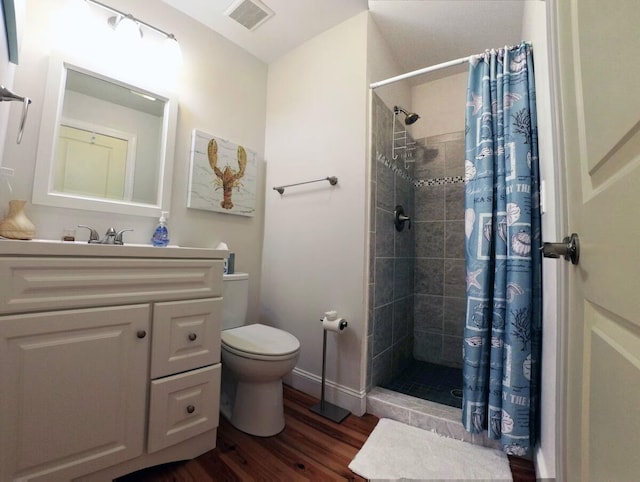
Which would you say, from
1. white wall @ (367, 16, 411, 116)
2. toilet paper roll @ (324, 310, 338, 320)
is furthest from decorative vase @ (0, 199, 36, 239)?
white wall @ (367, 16, 411, 116)

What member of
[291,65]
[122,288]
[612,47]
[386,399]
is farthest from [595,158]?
[291,65]

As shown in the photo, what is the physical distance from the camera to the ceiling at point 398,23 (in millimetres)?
1621

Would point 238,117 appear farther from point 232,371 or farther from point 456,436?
point 456,436

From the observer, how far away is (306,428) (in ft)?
4.61

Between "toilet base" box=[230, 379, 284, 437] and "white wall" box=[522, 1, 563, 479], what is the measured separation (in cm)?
108

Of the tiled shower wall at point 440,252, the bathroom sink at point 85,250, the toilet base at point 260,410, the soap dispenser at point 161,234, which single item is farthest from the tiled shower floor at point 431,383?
the soap dispenser at point 161,234

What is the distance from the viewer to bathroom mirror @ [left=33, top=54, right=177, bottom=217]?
4.17 feet

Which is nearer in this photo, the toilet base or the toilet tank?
the toilet base

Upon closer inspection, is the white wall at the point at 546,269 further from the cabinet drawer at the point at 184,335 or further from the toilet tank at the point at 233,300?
the toilet tank at the point at 233,300

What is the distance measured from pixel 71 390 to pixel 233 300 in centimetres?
83

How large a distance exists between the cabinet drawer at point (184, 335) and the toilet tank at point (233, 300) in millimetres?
383

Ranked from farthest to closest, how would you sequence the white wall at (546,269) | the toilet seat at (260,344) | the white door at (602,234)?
the toilet seat at (260,344)
the white wall at (546,269)
the white door at (602,234)

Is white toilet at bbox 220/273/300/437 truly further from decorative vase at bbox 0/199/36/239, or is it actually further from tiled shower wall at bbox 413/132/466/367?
tiled shower wall at bbox 413/132/466/367

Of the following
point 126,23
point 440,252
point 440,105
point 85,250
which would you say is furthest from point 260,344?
point 440,105
